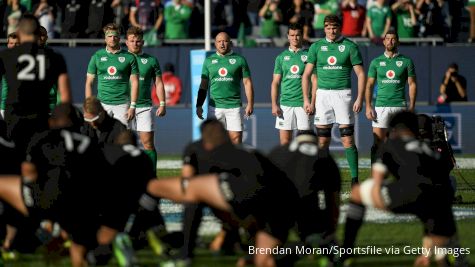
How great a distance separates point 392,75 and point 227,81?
2.66 m

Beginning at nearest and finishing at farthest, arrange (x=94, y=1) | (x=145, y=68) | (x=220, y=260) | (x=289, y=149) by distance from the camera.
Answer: (x=289, y=149)
(x=220, y=260)
(x=145, y=68)
(x=94, y=1)

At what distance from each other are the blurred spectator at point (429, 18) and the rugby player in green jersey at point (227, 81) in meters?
10.2

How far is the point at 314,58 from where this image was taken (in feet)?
58.3

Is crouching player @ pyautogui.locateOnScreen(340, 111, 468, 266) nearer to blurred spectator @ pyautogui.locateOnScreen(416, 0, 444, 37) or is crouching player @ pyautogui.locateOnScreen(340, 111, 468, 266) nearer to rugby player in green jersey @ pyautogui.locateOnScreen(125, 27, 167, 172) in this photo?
rugby player in green jersey @ pyautogui.locateOnScreen(125, 27, 167, 172)

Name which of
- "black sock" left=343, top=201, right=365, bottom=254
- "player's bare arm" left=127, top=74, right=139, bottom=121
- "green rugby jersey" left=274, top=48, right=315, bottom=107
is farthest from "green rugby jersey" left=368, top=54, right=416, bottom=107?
"black sock" left=343, top=201, right=365, bottom=254

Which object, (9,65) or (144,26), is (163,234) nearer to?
(9,65)

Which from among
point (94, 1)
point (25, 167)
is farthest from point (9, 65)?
point (94, 1)

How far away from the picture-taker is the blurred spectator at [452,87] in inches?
1039

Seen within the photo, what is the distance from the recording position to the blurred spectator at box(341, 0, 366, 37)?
87.2ft

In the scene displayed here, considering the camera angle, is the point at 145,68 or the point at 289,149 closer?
the point at 289,149

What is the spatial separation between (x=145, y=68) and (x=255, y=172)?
7817 mm

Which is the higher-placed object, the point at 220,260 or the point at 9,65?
the point at 9,65

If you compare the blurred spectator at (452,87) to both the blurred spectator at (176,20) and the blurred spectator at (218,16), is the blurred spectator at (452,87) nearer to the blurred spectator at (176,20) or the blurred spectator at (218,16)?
the blurred spectator at (218,16)

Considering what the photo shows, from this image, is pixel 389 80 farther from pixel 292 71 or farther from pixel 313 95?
pixel 292 71
